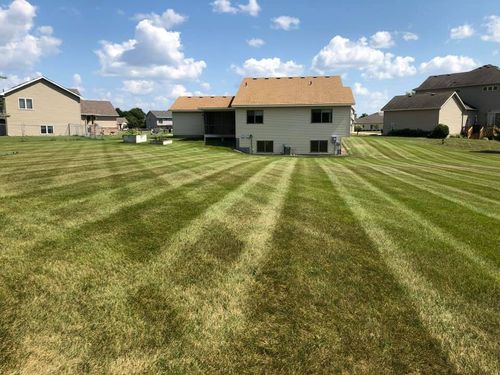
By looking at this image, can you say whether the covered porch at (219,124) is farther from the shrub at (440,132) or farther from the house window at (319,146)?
the shrub at (440,132)

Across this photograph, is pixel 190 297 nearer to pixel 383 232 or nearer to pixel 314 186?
pixel 383 232

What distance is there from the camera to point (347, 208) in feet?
28.9

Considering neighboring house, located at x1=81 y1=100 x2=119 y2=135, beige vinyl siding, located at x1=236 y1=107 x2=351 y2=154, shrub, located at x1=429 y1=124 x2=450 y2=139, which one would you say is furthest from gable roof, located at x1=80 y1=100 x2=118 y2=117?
shrub, located at x1=429 y1=124 x2=450 y2=139

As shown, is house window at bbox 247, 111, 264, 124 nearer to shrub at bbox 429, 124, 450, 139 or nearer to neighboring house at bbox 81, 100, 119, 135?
shrub at bbox 429, 124, 450, 139

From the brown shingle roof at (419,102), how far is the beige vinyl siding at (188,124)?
3439 centimetres

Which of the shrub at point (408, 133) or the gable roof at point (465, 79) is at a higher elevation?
the gable roof at point (465, 79)

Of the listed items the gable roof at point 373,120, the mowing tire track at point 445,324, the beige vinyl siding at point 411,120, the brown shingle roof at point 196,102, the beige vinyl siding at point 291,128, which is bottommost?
the mowing tire track at point 445,324

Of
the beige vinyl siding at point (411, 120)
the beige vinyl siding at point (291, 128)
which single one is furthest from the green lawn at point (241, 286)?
the beige vinyl siding at point (411, 120)

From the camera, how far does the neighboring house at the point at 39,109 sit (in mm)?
47000

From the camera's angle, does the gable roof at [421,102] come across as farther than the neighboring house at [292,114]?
Yes

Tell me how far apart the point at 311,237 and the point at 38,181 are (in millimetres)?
8799

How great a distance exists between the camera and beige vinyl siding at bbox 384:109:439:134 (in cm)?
5244

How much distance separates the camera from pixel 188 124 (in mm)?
45969

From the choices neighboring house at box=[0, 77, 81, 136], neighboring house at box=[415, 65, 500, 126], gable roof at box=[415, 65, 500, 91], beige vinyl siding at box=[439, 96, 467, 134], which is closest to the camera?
neighboring house at box=[0, 77, 81, 136]
